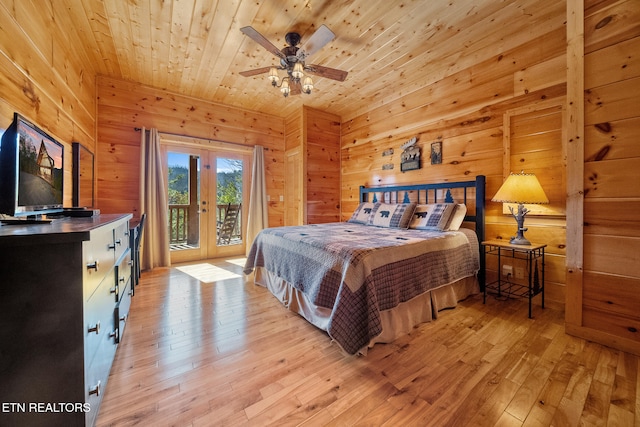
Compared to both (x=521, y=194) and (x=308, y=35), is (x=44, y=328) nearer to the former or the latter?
(x=308, y=35)

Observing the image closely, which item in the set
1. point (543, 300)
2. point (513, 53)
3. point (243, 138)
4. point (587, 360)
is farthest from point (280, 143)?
point (587, 360)

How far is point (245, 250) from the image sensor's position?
15.7 ft

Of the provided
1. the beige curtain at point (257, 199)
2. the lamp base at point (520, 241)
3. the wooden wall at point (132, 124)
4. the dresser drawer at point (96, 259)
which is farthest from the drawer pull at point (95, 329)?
the beige curtain at point (257, 199)

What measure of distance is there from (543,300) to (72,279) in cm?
338

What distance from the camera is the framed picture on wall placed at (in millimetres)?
3281

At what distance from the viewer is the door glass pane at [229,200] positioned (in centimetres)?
454

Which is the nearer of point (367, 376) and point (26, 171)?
point (26, 171)

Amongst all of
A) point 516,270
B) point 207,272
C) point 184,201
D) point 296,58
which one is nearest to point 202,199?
point 184,201

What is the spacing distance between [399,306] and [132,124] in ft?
14.2

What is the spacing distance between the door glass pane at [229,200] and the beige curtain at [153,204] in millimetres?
879

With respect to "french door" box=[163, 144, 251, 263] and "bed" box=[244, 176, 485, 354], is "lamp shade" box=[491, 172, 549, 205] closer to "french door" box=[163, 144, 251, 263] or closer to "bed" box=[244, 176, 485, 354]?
"bed" box=[244, 176, 485, 354]

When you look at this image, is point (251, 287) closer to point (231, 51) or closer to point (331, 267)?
point (331, 267)

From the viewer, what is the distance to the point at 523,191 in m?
2.20

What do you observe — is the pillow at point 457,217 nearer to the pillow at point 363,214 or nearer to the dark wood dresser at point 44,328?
the pillow at point 363,214
